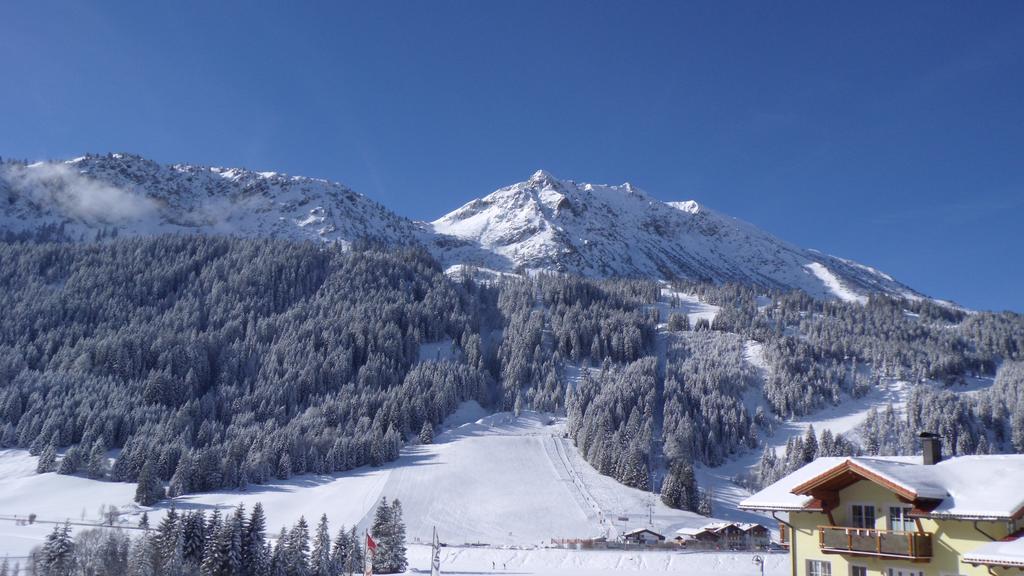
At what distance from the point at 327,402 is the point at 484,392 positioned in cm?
3500

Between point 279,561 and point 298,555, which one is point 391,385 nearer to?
point 298,555

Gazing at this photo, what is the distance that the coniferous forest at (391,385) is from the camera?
123 m

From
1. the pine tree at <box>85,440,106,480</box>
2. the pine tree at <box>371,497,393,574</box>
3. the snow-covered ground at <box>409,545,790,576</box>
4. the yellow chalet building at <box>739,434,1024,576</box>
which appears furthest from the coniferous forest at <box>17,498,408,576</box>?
the pine tree at <box>85,440,106,480</box>

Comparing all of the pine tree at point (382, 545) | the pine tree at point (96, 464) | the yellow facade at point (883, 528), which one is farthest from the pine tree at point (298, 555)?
the pine tree at point (96, 464)

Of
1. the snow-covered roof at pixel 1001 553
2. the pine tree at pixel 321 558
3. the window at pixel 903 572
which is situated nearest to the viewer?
the snow-covered roof at pixel 1001 553

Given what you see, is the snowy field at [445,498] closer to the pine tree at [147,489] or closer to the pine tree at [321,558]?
the pine tree at [147,489]

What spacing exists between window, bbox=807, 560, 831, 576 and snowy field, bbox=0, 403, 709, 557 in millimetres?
65571

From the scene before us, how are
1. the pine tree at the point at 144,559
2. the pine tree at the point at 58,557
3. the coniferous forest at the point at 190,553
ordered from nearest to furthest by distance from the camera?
the pine tree at the point at 58,557 → the pine tree at the point at 144,559 → the coniferous forest at the point at 190,553

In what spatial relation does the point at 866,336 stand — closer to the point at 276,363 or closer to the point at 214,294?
the point at 276,363

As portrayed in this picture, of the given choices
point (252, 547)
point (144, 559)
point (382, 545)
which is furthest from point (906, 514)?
point (382, 545)

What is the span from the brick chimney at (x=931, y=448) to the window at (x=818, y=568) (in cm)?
458

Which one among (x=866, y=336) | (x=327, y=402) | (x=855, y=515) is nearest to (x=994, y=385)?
(x=866, y=336)

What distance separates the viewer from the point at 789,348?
17600 cm

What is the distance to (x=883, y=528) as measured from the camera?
23125 mm
